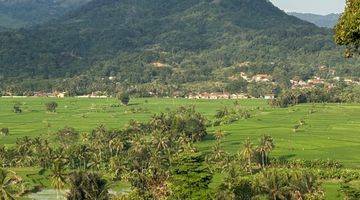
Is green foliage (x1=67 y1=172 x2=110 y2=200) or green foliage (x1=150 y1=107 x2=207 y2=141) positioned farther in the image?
green foliage (x1=150 y1=107 x2=207 y2=141)

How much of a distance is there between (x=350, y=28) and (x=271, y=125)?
12334 cm

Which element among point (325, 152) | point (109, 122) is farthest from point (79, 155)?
point (109, 122)

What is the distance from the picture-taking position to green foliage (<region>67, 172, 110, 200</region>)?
68062mm

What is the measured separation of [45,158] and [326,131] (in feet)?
198

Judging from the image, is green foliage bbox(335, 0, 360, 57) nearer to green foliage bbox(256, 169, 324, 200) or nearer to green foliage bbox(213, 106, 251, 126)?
green foliage bbox(256, 169, 324, 200)

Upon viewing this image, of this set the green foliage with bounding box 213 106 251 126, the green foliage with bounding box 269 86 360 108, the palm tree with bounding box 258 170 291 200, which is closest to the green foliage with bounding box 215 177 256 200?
the palm tree with bounding box 258 170 291 200

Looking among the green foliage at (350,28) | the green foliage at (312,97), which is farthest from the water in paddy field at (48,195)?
the green foliage at (312,97)

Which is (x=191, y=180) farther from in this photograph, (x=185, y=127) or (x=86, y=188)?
(x=185, y=127)

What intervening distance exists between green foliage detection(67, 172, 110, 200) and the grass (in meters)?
28.3

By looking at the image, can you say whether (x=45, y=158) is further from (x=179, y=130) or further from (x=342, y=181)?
(x=342, y=181)

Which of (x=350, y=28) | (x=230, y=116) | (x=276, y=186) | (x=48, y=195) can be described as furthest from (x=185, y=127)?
(x=350, y=28)

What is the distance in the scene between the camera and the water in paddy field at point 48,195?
281ft

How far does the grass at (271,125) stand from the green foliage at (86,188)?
28277 millimetres

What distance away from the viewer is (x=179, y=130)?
12650 cm
